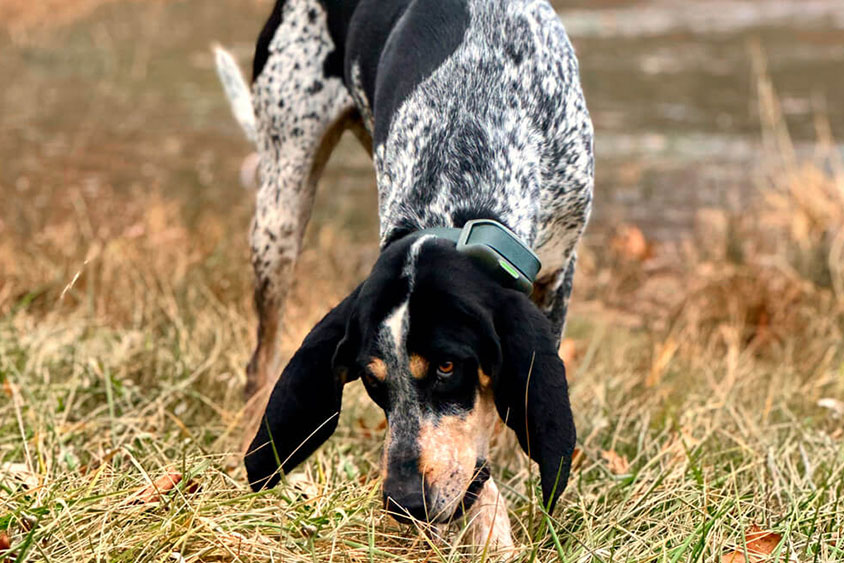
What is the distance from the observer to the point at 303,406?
2.97m

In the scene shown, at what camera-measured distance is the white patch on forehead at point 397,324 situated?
8.97 feet

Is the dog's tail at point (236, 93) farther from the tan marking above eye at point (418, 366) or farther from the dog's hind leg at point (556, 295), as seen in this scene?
the tan marking above eye at point (418, 366)

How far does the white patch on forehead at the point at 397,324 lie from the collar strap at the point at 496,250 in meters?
0.21

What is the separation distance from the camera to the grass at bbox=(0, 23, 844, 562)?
9.14 feet

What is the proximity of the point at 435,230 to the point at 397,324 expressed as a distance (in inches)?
12.7

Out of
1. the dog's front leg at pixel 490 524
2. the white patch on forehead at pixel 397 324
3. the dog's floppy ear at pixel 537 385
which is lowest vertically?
the dog's front leg at pixel 490 524

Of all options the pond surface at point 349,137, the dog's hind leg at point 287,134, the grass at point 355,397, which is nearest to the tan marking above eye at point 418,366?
the grass at point 355,397

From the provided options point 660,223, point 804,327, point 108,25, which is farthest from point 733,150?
point 108,25

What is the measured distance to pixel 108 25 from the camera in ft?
46.5

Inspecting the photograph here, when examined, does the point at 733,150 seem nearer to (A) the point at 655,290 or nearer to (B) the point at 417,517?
(A) the point at 655,290

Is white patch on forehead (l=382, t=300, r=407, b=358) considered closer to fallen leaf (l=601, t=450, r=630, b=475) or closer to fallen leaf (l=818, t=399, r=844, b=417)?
fallen leaf (l=601, t=450, r=630, b=475)

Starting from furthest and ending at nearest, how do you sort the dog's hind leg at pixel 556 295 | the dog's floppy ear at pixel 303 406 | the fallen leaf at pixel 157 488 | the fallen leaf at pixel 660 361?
the fallen leaf at pixel 660 361 < the dog's hind leg at pixel 556 295 < the dog's floppy ear at pixel 303 406 < the fallen leaf at pixel 157 488

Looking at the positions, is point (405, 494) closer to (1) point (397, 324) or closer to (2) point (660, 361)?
(1) point (397, 324)

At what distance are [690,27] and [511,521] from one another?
13387 millimetres
